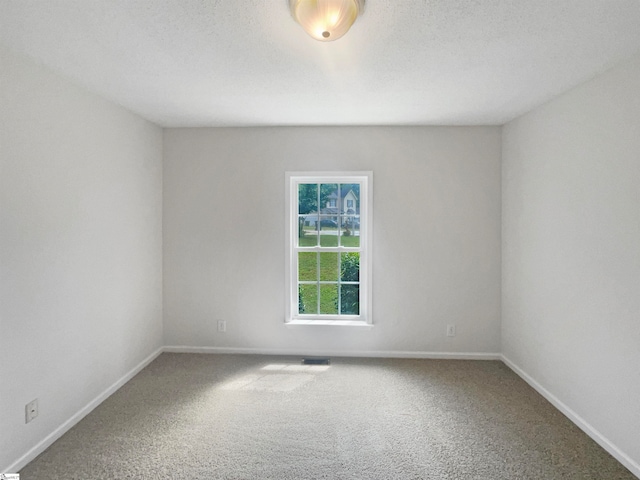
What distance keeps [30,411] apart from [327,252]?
2791 mm

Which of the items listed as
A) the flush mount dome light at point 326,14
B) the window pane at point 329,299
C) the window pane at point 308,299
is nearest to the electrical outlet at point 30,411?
the window pane at point 308,299

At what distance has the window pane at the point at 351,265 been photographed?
406 cm

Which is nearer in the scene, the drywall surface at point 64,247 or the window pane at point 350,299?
the drywall surface at point 64,247

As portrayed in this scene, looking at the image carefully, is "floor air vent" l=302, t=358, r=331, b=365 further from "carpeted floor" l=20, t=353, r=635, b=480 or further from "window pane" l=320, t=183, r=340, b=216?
"window pane" l=320, t=183, r=340, b=216

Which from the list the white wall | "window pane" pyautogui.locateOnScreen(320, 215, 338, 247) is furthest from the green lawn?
the white wall

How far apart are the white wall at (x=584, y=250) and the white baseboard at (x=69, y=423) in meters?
3.64

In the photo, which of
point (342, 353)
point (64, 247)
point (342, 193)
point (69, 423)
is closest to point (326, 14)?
point (64, 247)

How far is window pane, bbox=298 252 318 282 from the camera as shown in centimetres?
409

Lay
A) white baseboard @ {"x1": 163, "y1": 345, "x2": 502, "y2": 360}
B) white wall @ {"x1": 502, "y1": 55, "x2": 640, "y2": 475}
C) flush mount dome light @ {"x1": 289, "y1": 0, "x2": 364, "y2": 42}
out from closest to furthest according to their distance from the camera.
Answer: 1. flush mount dome light @ {"x1": 289, "y1": 0, "x2": 364, "y2": 42}
2. white wall @ {"x1": 502, "y1": 55, "x2": 640, "y2": 475}
3. white baseboard @ {"x1": 163, "y1": 345, "x2": 502, "y2": 360}

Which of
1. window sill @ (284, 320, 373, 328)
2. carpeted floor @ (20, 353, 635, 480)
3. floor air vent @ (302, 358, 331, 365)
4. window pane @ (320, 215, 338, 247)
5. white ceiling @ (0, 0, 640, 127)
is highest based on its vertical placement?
white ceiling @ (0, 0, 640, 127)

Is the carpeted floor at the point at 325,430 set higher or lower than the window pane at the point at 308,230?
lower

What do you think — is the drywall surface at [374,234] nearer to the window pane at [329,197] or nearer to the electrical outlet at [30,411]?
the window pane at [329,197]

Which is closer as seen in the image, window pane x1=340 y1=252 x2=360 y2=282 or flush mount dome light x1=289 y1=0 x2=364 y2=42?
flush mount dome light x1=289 y1=0 x2=364 y2=42

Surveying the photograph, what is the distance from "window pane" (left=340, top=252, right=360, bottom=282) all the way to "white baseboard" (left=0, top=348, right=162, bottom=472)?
2.29 m
